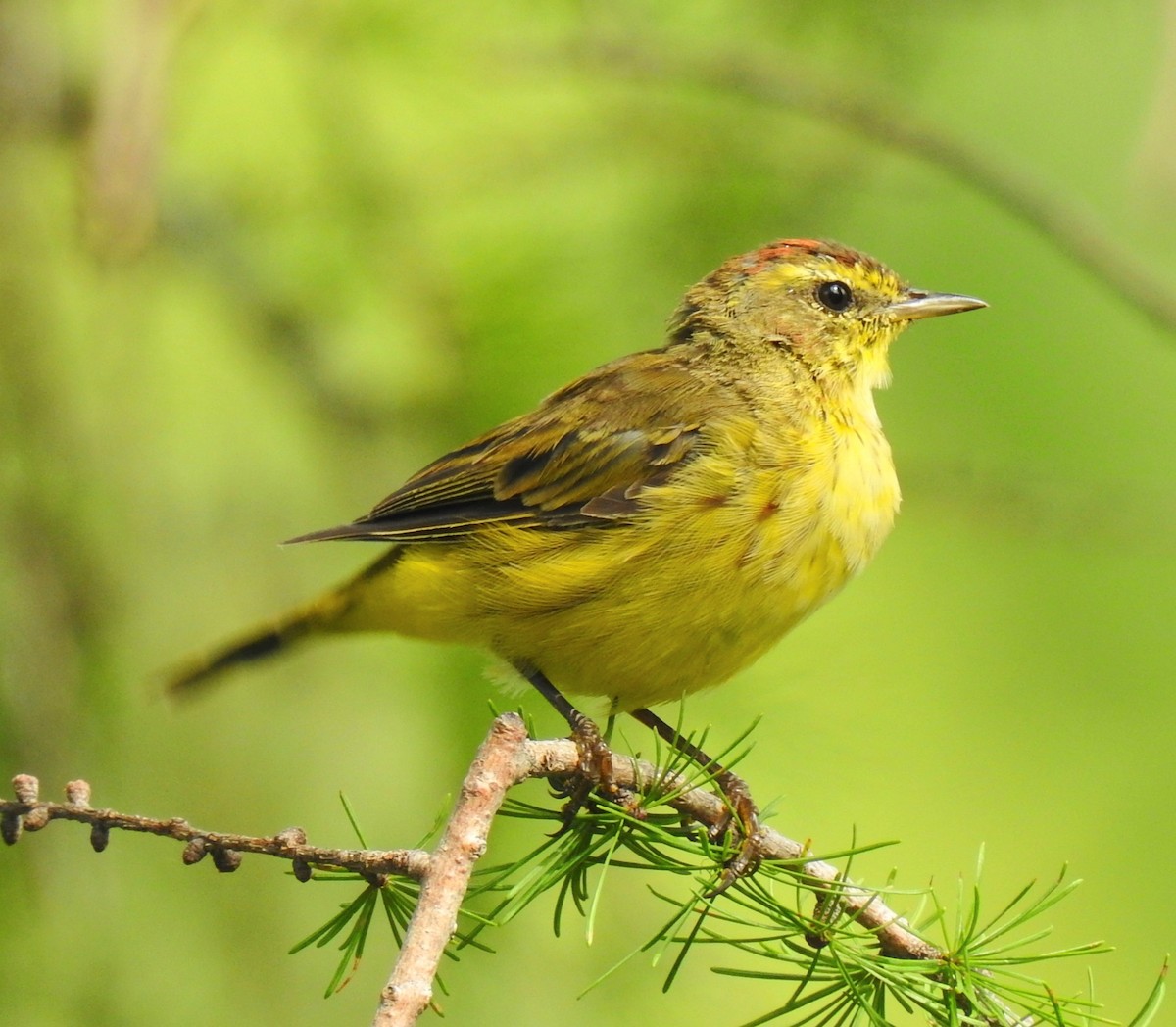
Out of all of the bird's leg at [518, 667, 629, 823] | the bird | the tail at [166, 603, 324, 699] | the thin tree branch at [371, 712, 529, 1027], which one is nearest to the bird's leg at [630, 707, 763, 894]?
the bird's leg at [518, 667, 629, 823]

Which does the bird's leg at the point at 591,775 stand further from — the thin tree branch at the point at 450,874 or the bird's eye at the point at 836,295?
the bird's eye at the point at 836,295

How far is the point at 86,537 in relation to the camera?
13.0ft

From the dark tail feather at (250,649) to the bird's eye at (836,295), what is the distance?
1.79m

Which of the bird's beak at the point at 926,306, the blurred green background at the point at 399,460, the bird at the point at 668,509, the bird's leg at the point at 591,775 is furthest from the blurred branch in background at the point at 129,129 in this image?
the bird's beak at the point at 926,306

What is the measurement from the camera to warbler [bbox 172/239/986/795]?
11.8 ft

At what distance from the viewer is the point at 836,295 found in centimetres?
445

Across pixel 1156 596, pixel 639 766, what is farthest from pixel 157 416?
pixel 1156 596

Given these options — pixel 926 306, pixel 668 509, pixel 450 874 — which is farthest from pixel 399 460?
pixel 450 874

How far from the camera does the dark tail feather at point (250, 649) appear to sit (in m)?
4.15

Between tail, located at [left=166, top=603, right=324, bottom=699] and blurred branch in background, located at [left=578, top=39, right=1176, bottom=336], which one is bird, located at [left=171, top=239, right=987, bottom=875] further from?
blurred branch in background, located at [left=578, top=39, right=1176, bottom=336]

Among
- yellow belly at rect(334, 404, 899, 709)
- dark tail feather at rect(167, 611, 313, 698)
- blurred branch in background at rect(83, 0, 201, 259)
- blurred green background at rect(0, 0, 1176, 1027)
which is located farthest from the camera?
dark tail feather at rect(167, 611, 313, 698)

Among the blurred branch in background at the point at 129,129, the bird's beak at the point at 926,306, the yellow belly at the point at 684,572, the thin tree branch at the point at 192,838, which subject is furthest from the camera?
the bird's beak at the point at 926,306

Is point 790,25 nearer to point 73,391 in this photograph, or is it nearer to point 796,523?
point 796,523

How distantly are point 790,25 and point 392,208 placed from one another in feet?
4.44
